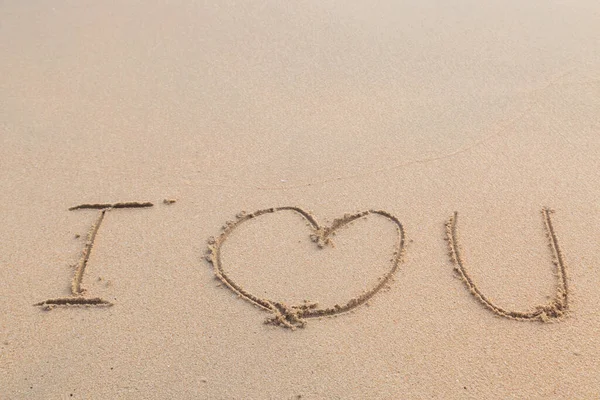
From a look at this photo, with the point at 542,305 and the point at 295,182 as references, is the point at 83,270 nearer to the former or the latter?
the point at 295,182

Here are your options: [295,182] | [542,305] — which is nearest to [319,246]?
[295,182]

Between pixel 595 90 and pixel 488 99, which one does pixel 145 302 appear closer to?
pixel 488 99

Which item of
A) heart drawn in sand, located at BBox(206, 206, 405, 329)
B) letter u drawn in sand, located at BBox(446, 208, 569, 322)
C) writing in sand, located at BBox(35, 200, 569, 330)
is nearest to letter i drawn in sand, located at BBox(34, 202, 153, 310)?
writing in sand, located at BBox(35, 200, 569, 330)

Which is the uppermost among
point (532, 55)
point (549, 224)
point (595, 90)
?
point (532, 55)

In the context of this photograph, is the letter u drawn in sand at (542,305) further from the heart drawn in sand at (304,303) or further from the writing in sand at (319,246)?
the heart drawn in sand at (304,303)

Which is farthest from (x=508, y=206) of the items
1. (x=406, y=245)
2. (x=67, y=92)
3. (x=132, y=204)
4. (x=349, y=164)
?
(x=67, y=92)

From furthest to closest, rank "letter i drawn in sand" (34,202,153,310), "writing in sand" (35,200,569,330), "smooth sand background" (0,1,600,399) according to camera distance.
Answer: "letter i drawn in sand" (34,202,153,310) → "writing in sand" (35,200,569,330) → "smooth sand background" (0,1,600,399)

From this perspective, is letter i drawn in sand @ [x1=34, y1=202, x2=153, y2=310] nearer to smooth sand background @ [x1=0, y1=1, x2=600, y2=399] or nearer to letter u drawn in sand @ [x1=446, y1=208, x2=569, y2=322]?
smooth sand background @ [x1=0, y1=1, x2=600, y2=399]
